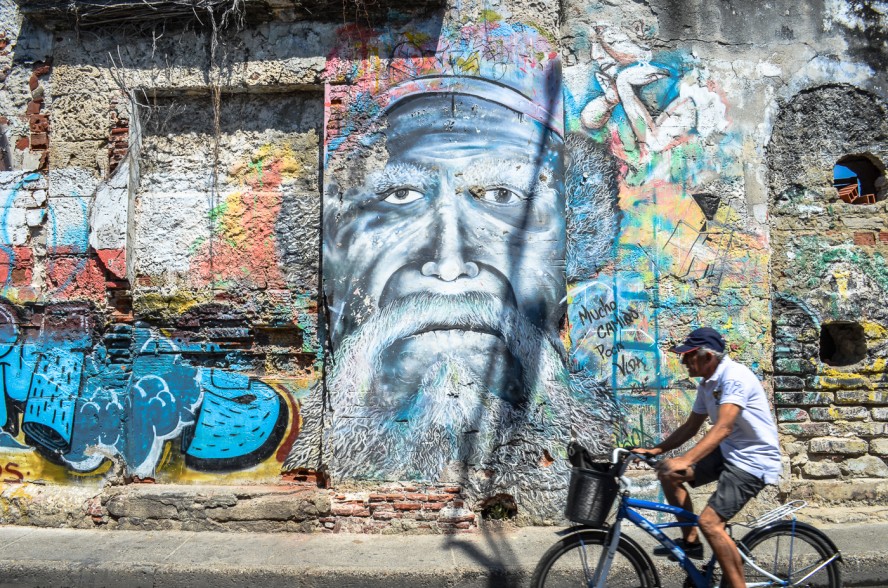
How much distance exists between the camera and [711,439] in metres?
3.34

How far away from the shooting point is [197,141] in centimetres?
579

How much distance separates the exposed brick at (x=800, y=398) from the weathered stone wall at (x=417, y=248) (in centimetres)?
2

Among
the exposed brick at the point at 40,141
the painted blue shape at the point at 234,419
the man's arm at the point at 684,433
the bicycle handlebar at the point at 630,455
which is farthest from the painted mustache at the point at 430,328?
the exposed brick at the point at 40,141

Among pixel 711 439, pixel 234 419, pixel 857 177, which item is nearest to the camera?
pixel 711 439

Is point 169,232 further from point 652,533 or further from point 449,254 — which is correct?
point 652,533

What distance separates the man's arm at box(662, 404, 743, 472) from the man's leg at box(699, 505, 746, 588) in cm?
33

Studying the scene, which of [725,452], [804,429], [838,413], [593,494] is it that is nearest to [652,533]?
[593,494]

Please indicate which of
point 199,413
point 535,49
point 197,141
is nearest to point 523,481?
point 199,413

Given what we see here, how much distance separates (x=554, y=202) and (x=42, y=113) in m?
4.53

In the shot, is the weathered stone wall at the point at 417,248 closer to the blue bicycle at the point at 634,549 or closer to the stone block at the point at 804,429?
the stone block at the point at 804,429

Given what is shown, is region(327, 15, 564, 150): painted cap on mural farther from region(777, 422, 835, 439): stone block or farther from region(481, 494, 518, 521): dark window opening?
region(777, 422, 835, 439): stone block

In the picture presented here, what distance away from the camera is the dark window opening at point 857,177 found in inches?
232

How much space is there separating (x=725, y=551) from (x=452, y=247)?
298cm

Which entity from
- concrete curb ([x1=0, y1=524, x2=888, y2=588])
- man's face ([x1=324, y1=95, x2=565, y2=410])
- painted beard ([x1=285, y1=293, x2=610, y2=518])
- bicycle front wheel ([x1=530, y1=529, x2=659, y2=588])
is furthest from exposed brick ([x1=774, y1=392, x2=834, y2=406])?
bicycle front wheel ([x1=530, y1=529, x2=659, y2=588])
